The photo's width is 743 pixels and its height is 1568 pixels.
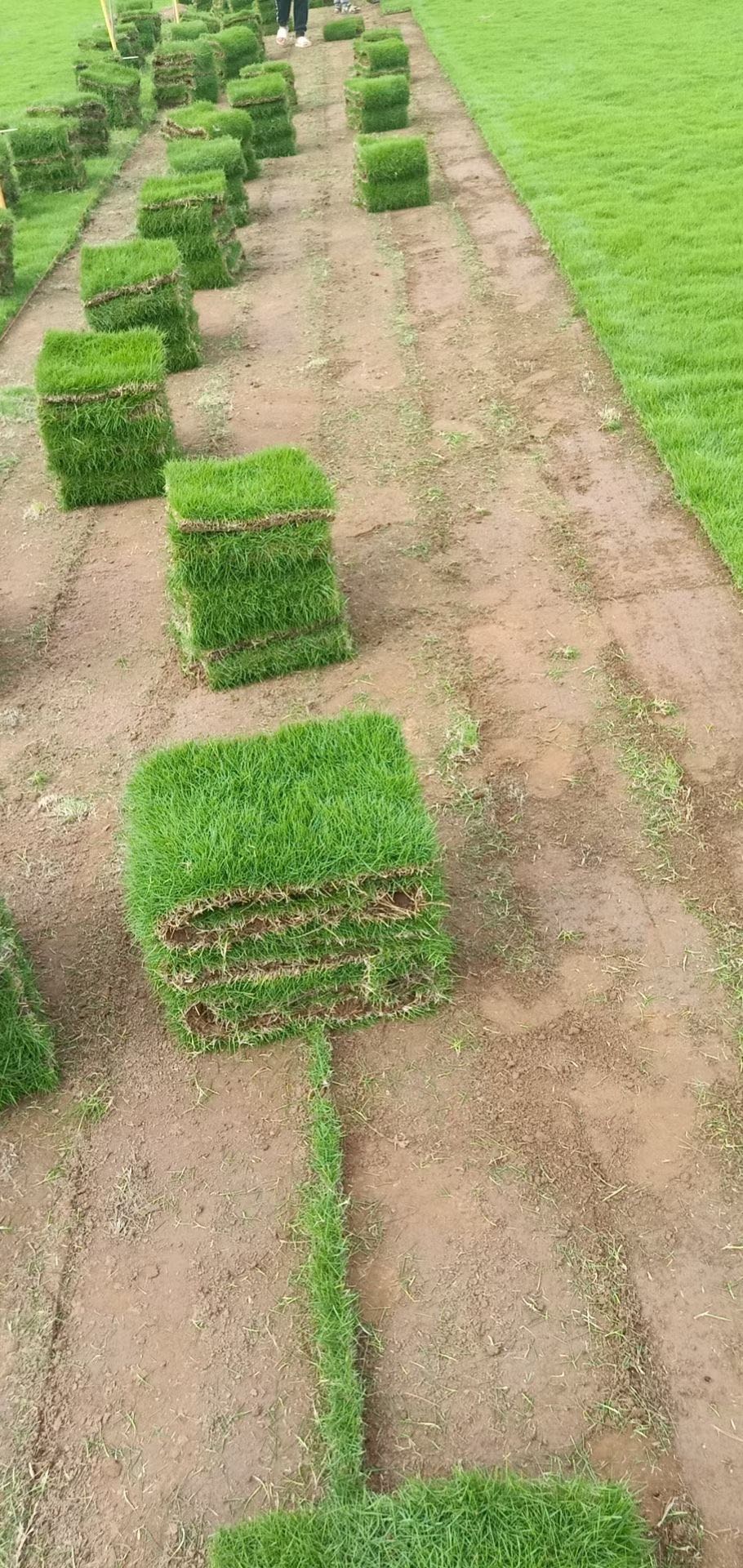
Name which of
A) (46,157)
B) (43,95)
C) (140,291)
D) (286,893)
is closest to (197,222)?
(140,291)

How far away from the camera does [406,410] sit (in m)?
9.77

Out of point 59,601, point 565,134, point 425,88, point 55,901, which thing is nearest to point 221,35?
point 425,88

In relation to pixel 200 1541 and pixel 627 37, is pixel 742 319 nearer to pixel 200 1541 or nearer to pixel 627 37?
pixel 200 1541

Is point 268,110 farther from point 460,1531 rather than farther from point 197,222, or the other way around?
point 460,1531

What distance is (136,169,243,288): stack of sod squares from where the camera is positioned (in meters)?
12.0

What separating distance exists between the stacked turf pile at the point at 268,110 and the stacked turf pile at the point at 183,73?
2805mm

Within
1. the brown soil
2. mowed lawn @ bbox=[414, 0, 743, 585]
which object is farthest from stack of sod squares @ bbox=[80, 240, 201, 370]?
mowed lawn @ bbox=[414, 0, 743, 585]

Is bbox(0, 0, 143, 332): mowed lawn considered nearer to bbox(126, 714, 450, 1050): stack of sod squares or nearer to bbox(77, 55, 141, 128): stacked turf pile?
bbox(77, 55, 141, 128): stacked turf pile

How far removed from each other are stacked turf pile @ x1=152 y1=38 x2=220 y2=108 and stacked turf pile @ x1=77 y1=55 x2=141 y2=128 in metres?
0.47

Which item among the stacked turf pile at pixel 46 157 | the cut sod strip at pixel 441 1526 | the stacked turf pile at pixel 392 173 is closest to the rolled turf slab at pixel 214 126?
the stacked turf pile at pixel 46 157

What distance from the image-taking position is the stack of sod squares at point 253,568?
636 centimetres

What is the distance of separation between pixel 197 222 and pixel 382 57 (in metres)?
9.15

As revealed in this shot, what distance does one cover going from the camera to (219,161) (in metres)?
13.9

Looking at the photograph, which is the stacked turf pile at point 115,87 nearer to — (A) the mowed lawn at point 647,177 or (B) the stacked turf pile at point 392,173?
(A) the mowed lawn at point 647,177
